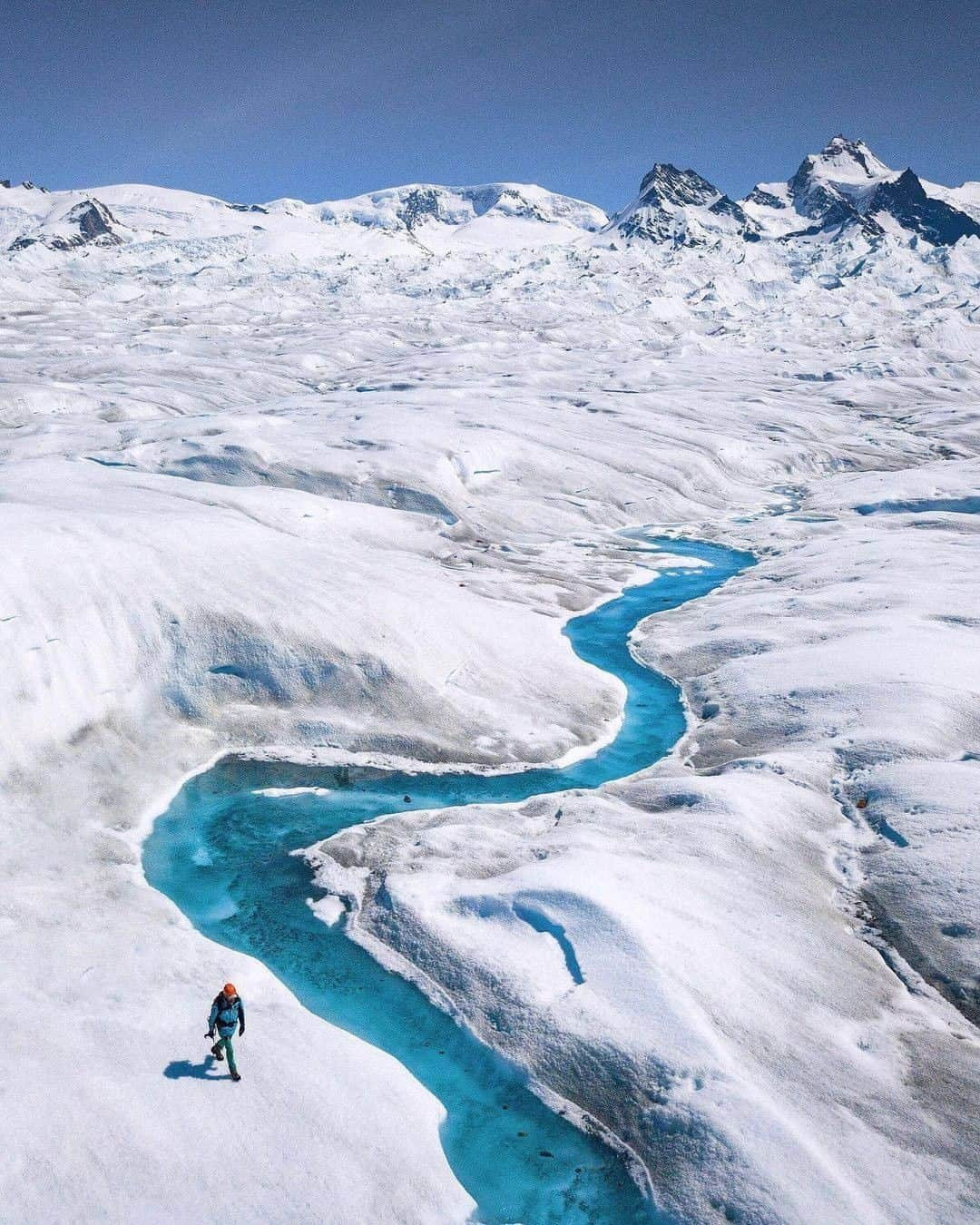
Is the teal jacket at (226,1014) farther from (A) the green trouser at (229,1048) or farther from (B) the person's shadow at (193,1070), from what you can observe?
(B) the person's shadow at (193,1070)

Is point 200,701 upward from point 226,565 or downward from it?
downward

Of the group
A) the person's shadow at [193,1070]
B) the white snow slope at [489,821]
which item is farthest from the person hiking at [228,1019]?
the white snow slope at [489,821]

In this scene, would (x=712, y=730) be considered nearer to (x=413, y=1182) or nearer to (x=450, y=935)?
(x=450, y=935)

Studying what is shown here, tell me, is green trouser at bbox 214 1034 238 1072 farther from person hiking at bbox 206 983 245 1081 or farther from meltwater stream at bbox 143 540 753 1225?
meltwater stream at bbox 143 540 753 1225

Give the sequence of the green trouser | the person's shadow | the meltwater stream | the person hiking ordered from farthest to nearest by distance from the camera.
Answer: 1. the person's shadow
2. the green trouser
3. the person hiking
4. the meltwater stream

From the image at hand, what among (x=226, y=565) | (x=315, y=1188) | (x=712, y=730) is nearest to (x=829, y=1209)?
(x=315, y=1188)

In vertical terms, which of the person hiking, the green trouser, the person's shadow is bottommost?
the person's shadow

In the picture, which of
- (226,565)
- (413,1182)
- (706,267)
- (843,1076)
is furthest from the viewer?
(706,267)

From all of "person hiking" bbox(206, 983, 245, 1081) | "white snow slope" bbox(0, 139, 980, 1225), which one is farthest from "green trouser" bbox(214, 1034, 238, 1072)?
"white snow slope" bbox(0, 139, 980, 1225)
